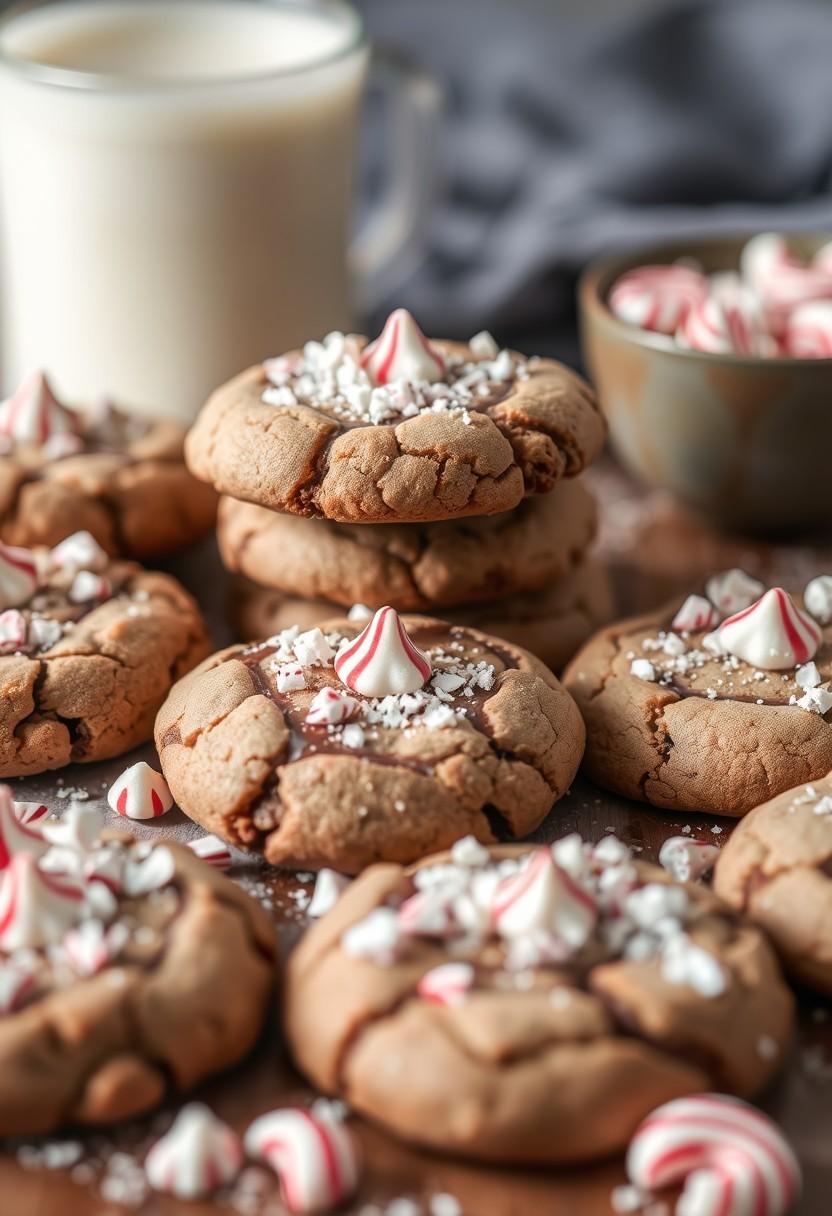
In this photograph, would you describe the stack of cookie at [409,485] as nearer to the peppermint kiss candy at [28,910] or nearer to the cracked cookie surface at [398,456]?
the cracked cookie surface at [398,456]

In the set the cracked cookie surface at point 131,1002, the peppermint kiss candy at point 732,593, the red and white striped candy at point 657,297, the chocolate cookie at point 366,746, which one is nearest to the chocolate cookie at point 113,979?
the cracked cookie surface at point 131,1002

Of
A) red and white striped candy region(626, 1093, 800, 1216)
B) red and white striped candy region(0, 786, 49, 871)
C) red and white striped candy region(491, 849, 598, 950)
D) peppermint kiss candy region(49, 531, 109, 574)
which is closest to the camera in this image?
red and white striped candy region(626, 1093, 800, 1216)

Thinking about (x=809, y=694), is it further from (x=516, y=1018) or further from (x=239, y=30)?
(x=239, y=30)

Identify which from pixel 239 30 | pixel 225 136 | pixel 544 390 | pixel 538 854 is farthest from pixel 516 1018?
pixel 239 30

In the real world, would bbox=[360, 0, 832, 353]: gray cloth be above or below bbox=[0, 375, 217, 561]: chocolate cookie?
above

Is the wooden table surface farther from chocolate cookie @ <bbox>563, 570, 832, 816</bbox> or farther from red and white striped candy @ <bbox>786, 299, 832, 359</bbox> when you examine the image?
red and white striped candy @ <bbox>786, 299, 832, 359</bbox>

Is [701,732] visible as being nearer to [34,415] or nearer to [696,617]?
[696,617]

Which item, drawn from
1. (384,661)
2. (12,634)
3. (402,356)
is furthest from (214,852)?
(402,356)

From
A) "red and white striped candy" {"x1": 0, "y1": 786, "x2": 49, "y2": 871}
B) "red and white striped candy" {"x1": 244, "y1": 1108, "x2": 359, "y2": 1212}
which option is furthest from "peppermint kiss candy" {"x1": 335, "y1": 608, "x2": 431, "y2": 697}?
"red and white striped candy" {"x1": 244, "y1": 1108, "x2": 359, "y2": 1212}
